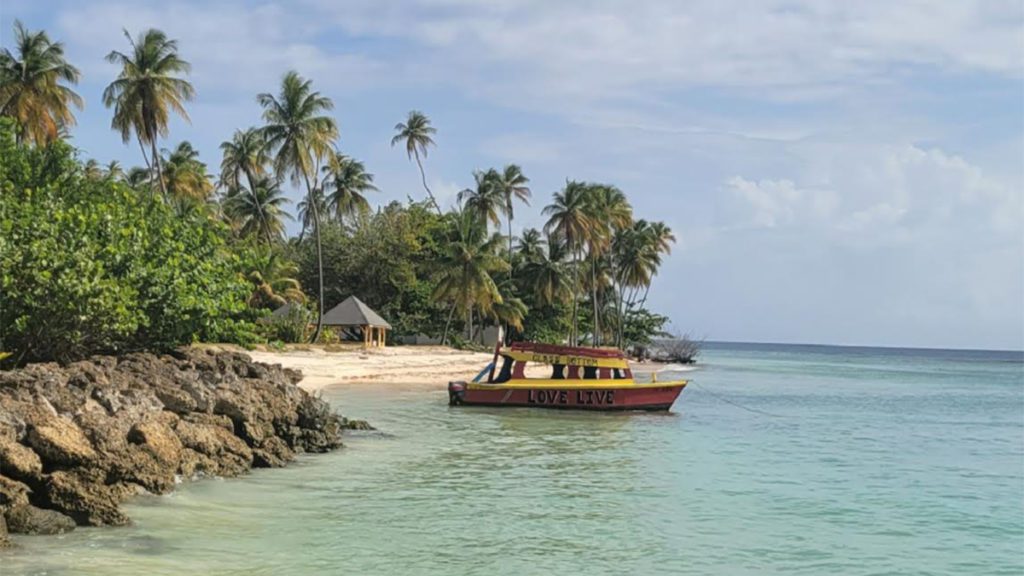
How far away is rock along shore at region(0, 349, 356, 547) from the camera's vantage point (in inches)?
404

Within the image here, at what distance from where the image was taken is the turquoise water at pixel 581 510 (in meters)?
9.96

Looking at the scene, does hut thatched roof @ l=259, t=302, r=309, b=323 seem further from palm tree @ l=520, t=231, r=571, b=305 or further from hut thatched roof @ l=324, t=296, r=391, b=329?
palm tree @ l=520, t=231, r=571, b=305

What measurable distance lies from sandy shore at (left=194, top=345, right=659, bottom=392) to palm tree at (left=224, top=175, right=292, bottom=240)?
14142mm

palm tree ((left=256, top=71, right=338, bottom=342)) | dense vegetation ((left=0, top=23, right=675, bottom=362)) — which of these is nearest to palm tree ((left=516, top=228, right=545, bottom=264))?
dense vegetation ((left=0, top=23, right=675, bottom=362))

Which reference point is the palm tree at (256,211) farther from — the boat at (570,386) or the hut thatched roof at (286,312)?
the boat at (570,386)

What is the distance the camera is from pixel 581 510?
13.0m

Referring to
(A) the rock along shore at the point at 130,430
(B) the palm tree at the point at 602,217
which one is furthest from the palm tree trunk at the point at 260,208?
(A) the rock along shore at the point at 130,430

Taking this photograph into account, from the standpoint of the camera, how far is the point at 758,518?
1287cm

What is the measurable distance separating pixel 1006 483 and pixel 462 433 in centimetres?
1105

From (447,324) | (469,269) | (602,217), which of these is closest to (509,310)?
(447,324)

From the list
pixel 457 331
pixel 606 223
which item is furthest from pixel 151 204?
pixel 606 223

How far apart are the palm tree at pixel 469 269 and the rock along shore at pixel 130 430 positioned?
3194 centimetres

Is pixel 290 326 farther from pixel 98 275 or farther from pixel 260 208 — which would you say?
pixel 98 275

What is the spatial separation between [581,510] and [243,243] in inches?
1359
